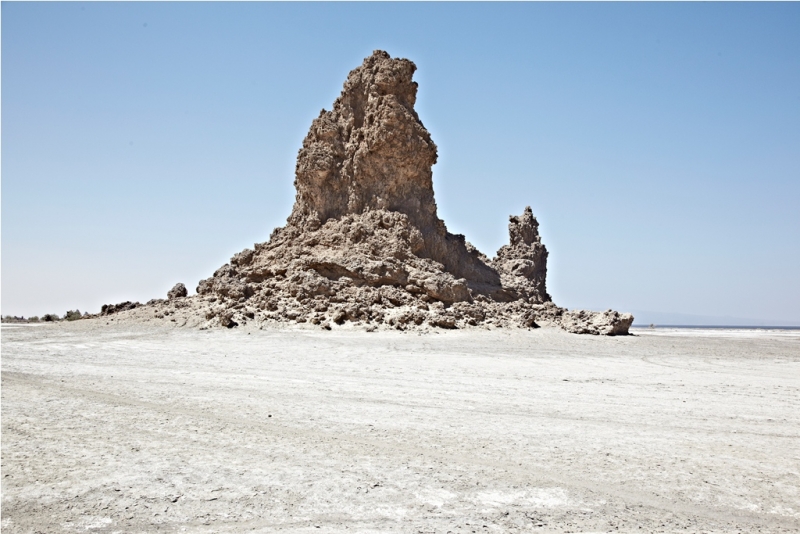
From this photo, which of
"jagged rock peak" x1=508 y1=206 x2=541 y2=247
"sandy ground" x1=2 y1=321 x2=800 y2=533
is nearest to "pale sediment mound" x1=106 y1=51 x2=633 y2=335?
"jagged rock peak" x1=508 y1=206 x2=541 y2=247

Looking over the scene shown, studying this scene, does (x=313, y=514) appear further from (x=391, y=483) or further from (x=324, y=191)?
(x=324, y=191)

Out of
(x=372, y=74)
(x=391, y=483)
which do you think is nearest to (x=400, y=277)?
(x=372, y=74)

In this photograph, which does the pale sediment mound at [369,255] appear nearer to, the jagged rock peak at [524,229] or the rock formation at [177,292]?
the rock formation at [177,292]

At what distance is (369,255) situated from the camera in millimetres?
21562

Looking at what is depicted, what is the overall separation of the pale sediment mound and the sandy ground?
325 inches

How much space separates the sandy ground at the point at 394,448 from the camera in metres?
4.53

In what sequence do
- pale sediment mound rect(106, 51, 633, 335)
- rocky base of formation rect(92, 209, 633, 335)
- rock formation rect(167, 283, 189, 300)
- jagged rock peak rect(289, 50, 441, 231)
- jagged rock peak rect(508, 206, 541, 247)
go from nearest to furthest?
rocky base of formation rect(92, 209, 633, 335) < pale sediment mound rect(106, 51, 633, 335) < jagged rock peak rect(289, 50, 441, 231) < rock formation rect(167, 283, 189, 300) < jagged rock peak rect(508, 206, 541, 247)

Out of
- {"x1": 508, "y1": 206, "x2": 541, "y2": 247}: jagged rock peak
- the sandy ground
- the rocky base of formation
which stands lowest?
the sandy ground

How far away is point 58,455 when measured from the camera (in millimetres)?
5789

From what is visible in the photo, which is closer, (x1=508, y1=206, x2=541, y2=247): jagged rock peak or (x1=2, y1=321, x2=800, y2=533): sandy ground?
(x1=2, y1=321, x2=800, y2=533): sandy ground

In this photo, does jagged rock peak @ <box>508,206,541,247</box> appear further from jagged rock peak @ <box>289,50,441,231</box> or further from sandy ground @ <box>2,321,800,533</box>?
sandy ground @ <box>2,321,800,533</box>

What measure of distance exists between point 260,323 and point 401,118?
879 cm

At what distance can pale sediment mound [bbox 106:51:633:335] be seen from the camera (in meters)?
20.4

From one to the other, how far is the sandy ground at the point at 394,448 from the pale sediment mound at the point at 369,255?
8251 mm
